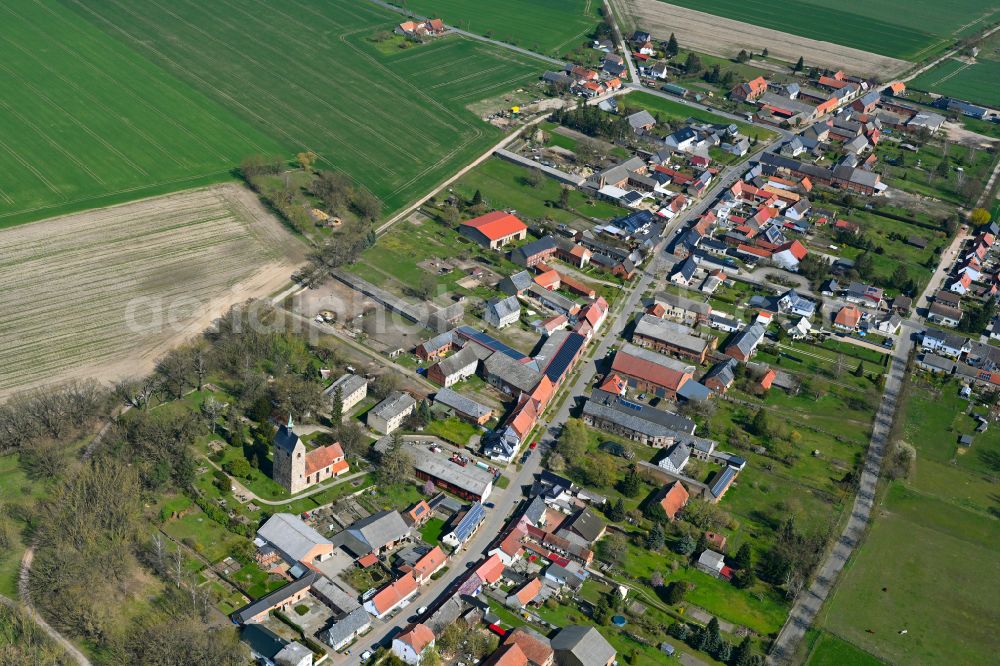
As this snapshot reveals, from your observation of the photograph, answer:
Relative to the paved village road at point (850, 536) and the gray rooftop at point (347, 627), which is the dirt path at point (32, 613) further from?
the paved village road at point (850, 536)

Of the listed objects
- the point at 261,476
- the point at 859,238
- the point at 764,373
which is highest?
the point at 859,238

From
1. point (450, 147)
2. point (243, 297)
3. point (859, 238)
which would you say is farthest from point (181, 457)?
point (859, 238)

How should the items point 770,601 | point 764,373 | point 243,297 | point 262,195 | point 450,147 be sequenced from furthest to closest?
point 450,147 → point 262,195 → point 243,297 → point 764,373 → point 770,601

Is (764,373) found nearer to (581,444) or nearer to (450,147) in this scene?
(581,444)

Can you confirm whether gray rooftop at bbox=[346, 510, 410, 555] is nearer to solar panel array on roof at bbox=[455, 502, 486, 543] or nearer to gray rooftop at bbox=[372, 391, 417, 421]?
solar panel array on roof at bbox=[455, 502, 486, 543]

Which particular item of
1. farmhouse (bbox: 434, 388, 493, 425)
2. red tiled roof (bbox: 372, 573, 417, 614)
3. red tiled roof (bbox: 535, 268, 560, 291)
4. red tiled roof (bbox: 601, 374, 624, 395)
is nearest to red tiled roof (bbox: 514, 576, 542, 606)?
red tiled roof (bbox: 372, 573, 417, 614)

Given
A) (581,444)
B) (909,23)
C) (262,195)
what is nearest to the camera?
(581,444)

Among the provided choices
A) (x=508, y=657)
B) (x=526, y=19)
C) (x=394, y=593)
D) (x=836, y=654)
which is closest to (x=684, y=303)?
(x=836, y=654)
